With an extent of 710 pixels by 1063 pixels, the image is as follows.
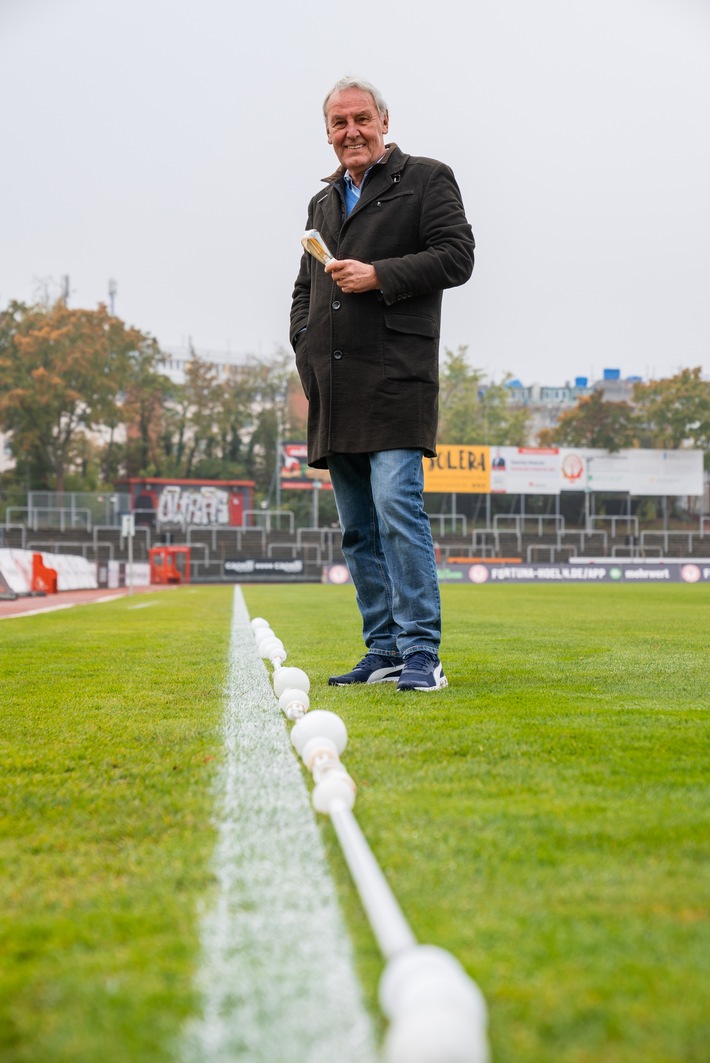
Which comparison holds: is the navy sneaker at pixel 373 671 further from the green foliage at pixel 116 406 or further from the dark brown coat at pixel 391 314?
the green foliage at pixel 116 406

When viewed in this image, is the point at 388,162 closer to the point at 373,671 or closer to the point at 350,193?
the point at 350,193

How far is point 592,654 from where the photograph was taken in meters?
5.68

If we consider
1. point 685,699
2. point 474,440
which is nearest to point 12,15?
point 685,699

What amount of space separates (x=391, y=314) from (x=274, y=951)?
3.16 m

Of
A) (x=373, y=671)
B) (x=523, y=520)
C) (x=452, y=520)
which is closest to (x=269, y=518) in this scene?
(x=452, y=520)

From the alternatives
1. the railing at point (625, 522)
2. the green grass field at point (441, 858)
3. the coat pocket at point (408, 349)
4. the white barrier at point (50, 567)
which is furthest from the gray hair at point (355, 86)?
the railing at point (625, 522)

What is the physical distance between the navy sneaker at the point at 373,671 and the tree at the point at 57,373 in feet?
178

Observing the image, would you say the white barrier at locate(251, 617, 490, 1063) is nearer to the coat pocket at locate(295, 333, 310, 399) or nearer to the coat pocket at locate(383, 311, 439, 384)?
the coat pocket at locate(383, 311, 439, 384)

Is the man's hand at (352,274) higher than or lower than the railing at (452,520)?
higher

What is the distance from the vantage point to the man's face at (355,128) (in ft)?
13.2

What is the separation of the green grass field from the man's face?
2.20 meters

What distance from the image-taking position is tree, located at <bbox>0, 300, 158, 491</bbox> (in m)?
55.8

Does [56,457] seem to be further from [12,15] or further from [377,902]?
[377,902]

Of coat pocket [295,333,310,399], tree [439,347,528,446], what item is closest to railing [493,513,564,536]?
tree [439,347,528,446]
